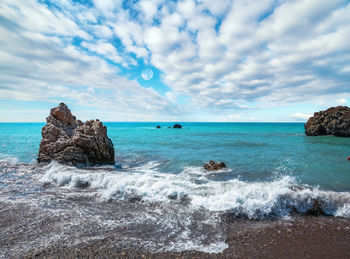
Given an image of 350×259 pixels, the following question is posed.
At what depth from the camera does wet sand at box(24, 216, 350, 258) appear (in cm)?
509

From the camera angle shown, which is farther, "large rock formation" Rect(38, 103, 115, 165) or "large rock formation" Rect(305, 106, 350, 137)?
"large rock formation" Rect(305, 106, 350, 137)

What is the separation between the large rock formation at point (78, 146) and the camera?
53.8 feet

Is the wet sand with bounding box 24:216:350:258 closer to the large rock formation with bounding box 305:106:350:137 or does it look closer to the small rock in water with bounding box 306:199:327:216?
the small rock in water with bounding box 306:199:327:216

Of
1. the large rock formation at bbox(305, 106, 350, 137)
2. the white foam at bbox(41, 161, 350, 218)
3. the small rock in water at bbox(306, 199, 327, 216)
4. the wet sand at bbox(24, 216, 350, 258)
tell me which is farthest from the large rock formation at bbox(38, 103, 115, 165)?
the large rock formation at bbox(305, 106, 350, 137)

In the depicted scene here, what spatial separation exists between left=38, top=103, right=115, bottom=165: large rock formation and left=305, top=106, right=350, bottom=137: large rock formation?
2254 inches

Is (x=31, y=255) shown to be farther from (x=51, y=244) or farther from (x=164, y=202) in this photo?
(x=164, y=202)

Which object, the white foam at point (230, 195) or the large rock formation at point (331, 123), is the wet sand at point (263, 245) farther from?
the large rock formation at point (331, 123)

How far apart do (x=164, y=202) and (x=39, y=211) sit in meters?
5.24

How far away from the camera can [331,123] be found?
49.1m

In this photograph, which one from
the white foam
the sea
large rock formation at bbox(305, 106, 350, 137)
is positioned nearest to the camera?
the sea

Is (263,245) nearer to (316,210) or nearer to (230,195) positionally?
(230,195)

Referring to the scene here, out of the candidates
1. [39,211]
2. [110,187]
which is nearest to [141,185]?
[110,187]

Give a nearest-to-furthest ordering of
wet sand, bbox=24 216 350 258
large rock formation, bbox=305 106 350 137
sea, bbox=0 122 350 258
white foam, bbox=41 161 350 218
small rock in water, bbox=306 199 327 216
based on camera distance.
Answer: wet sand, bbox=24 216 350 258
sea, bbox=0 122 350 258
small rock in water, bbox=306 199 327 216
white foam, bbox=41 161 350 218
large rock formation, bbox=305 106 350 137

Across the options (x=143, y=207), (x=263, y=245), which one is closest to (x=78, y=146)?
(x=143, y=207)
